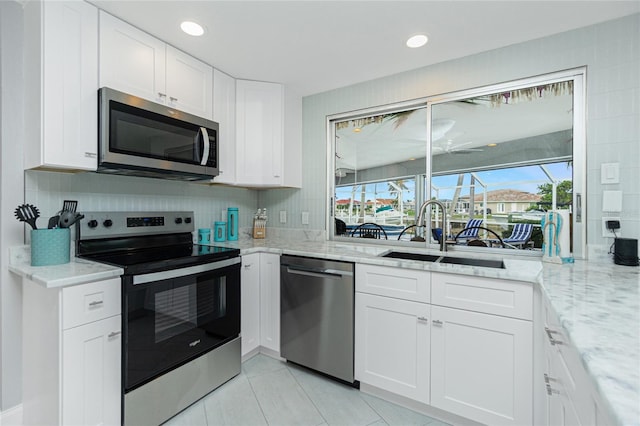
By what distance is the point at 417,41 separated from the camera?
1990 millimetres

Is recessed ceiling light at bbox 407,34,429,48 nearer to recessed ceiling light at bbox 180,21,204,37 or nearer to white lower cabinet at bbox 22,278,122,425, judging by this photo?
recessed ceiling light at bbox 180,21,204,37

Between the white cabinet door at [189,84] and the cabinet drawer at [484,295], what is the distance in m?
2.08

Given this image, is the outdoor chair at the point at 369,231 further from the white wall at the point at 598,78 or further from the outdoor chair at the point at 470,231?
the white wall at the point at 598,78

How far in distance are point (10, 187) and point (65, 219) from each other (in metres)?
0.36

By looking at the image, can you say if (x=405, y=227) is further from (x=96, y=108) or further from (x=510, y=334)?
(x=96, y=108)

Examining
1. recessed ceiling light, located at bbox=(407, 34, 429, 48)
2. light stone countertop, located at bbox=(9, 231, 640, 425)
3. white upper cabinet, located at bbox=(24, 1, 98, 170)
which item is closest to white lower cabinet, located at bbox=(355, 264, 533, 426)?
light stone countertop, located at bbox=(9, 231, 640, 425)

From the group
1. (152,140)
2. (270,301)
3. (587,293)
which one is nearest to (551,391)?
(587,293)

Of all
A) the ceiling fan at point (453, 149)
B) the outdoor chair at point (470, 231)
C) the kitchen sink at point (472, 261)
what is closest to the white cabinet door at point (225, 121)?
the ceiling fan at point (453, 149)

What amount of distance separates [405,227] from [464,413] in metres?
1.35

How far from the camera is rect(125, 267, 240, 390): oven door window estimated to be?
153 centimetres

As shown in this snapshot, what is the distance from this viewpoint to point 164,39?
78.4 inches

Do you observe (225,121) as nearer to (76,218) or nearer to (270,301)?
(76,218)

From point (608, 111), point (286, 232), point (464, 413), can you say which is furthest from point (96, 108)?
point (608, 111)

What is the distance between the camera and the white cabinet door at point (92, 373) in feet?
4.43
